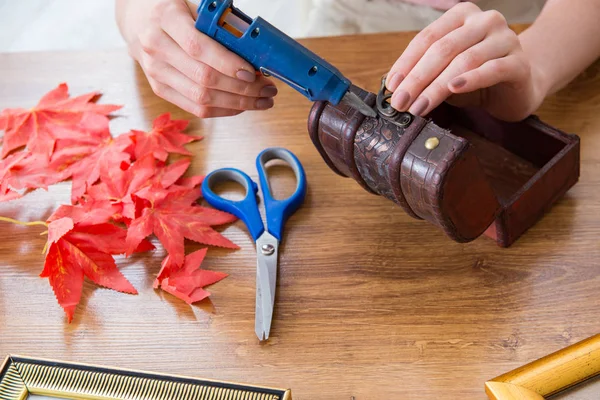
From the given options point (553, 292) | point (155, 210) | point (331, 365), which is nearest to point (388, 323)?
Answer: point (331, 365)

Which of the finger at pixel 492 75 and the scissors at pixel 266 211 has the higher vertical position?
the finger at pixel 492 75

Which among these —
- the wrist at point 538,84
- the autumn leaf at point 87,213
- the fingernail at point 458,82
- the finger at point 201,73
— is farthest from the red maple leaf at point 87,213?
the wrist at point 538,84

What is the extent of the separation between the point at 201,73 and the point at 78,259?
0.28 m

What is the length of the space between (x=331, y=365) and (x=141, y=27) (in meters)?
0.54

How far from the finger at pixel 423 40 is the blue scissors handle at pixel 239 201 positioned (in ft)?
0.78

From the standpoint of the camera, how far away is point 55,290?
0.82 m

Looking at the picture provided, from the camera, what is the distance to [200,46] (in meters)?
0.78

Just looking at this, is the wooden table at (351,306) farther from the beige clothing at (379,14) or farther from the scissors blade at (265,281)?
the beige clothing at (379,14)

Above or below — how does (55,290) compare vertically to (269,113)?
below

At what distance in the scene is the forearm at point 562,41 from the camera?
96 cm

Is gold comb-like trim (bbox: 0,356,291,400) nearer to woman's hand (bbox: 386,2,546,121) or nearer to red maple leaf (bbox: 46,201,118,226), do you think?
red maple leaf (bbox: 46,201,118,226)

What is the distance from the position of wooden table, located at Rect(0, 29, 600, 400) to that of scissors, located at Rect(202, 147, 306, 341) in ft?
0.06

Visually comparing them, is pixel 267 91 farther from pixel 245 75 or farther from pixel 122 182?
pixel 122 182

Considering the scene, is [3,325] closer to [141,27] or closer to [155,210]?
[155,210]
